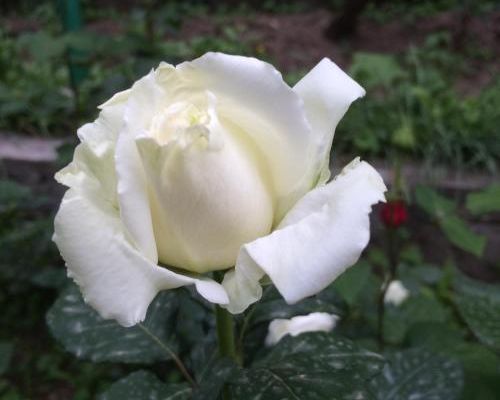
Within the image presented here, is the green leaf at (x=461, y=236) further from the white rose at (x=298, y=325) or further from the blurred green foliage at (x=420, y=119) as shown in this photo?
the blurred green foliage at (x=420, y=119)

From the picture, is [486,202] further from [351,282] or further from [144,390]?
[144,390]

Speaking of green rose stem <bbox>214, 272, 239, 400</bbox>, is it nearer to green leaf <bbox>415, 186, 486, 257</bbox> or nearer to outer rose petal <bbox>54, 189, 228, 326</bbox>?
outer rose petal <bbox>54, 189, 228, 326</bbox>

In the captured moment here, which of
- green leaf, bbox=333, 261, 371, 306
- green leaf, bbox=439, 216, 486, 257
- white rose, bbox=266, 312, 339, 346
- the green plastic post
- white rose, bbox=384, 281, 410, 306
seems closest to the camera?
white rose, bbox=266, 312, 339, 346

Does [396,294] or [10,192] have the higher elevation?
[10,192]

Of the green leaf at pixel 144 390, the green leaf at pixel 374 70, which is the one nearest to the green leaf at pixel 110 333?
the green leaf at pixel 144 390

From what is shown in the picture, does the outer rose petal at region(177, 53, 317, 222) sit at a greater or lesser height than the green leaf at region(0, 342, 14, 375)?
greater

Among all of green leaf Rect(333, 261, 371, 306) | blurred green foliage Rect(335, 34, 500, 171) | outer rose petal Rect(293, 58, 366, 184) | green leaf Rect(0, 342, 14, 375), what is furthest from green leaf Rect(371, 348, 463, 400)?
blurred green foliage Rect(335, 34, 500, 171)

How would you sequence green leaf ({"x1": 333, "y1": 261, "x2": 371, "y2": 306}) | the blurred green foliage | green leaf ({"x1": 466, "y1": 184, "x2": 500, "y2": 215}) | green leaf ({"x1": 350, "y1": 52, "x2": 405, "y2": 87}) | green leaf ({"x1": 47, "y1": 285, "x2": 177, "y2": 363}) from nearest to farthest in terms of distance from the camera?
green leaf ({"x1": 47, "y1": 285, "x2": 177, "y2": 363}), green leaf ({"x1": 333, "y1": 261, "x2": 371, "y2": 306}), green leaf ({"x1": 466, "y1": 184, "x2": 500, "y2": 215}), the blurred green foliage, green leaf ({"x1": 350, "y1": 52, "x2": 405, "y2": 87})

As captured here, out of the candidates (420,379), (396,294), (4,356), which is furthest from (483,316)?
(4,356)
